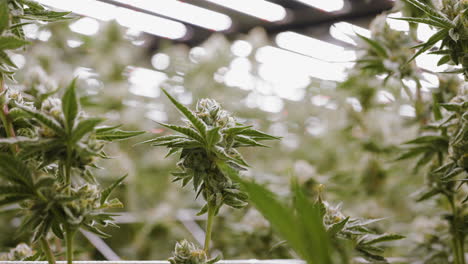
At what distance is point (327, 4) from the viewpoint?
2.60m

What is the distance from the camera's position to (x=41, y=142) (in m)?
0.40

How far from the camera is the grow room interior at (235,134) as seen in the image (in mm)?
425

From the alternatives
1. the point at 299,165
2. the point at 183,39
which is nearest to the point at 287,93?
the point at 183,39

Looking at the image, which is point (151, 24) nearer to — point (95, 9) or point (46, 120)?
point (95, 9)

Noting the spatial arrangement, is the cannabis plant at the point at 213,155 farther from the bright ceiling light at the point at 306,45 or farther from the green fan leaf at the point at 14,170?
the bright ceiling light at the point at 306,45

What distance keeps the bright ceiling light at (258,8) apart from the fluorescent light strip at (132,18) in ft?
1.28

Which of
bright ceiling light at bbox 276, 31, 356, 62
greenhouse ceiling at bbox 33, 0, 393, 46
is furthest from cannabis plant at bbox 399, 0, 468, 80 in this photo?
bright ceiling light at bbox 276, 31, 356, 62

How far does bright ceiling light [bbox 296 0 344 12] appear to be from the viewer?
2568 mm

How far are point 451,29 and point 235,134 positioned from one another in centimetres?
29

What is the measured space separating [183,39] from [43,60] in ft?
5.24

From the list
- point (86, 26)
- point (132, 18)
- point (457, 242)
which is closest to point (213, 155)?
point (457, 242)

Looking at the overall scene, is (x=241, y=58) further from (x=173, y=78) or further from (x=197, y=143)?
(x=197, y=143)

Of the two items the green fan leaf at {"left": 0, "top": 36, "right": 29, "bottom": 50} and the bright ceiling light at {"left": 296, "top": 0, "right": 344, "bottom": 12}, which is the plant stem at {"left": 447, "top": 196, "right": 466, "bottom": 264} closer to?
the green fan leaf at {"left": 0, "top": 36, "right": 29, "bottom": 50}

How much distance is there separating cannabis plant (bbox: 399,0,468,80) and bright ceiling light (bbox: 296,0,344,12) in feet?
6.82
